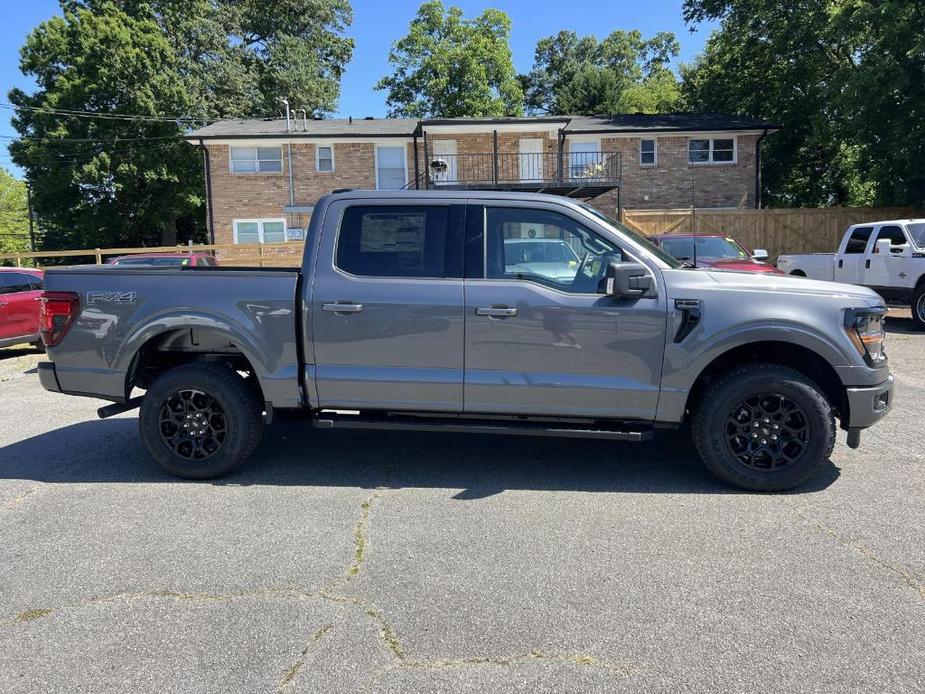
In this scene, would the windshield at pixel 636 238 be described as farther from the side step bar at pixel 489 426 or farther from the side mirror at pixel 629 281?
the side step bar at pixel 489 426

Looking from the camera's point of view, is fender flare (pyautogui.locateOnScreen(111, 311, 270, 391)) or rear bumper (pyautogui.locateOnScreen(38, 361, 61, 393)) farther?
rear bumper (pyautogui.locateOnScreen(38, 361, 61, 393))

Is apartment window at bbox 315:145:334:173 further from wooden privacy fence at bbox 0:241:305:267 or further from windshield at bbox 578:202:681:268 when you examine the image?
windshield at bbox 578:202:681:268

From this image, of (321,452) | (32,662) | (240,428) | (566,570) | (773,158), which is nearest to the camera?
(32,662)

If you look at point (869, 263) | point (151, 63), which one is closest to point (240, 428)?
point (869, 263)

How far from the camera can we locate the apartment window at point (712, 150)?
2895 cm

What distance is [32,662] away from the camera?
2936 mm

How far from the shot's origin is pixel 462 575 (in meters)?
3.64

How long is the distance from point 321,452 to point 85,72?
122ft

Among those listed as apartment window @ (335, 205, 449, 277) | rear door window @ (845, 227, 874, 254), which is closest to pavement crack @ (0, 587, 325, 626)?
apartment window @ (335, 205, 449, 277)

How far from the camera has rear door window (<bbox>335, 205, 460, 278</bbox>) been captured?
491 centimetres

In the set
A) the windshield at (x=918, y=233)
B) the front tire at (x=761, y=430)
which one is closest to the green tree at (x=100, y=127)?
the windshield at (x=918, y=233)

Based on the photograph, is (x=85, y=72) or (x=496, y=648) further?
(x=85, y=72)

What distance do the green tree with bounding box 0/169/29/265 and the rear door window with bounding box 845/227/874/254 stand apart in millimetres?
66782

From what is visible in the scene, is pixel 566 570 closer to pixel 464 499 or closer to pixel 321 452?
pixel 464 499
